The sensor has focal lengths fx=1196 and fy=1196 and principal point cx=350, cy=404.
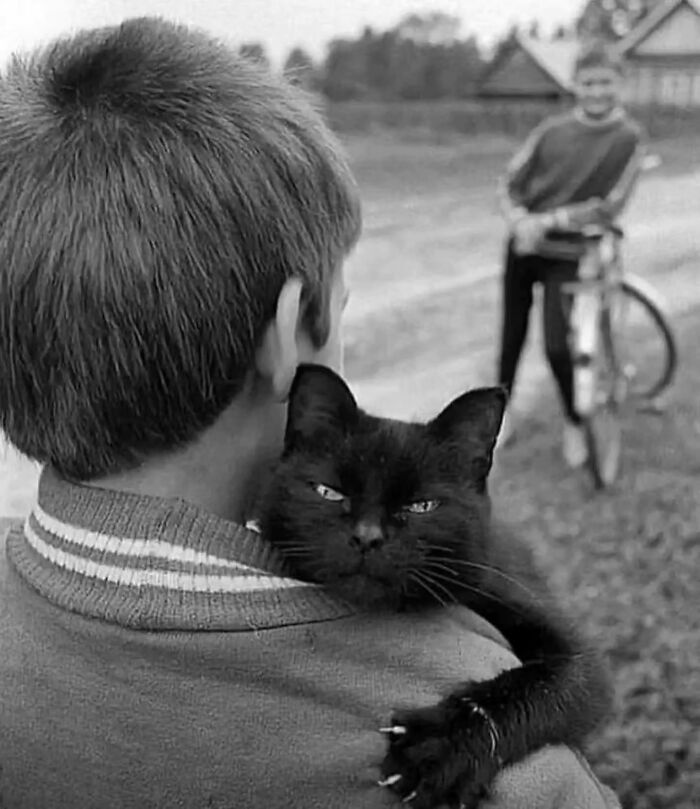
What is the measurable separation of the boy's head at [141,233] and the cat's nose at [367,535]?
0.43 ft

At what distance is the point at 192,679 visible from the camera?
2.15ft

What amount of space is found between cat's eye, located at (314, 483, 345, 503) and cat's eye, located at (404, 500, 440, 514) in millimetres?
46

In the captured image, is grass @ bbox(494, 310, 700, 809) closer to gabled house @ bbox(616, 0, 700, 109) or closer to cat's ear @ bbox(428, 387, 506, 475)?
gabled house @ bbox(616, 0, 700, 109)

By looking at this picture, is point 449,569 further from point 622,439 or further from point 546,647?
point 622,439

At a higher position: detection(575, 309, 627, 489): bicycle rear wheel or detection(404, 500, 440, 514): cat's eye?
detection(404, 500, 440, 514): cat's eye

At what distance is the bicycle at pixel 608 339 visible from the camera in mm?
2430

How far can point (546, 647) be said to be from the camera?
2.80ft

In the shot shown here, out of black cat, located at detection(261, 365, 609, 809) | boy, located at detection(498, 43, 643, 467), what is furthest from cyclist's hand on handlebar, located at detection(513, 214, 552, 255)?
black cat, located at detection(261, 365, 609, 809)

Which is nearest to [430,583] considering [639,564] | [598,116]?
[639,564]

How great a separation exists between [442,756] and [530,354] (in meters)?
1.94

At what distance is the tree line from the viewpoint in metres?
2.31

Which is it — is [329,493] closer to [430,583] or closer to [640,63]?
[430,583]

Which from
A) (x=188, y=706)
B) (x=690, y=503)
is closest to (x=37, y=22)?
(x=188, y=706)

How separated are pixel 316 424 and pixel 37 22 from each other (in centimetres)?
91
